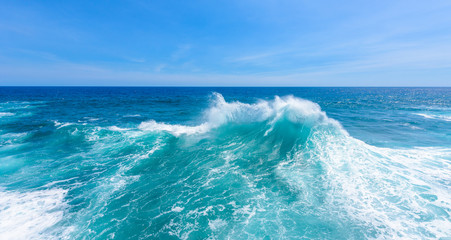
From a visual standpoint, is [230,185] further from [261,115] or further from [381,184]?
[261,115]

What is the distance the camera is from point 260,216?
663cm

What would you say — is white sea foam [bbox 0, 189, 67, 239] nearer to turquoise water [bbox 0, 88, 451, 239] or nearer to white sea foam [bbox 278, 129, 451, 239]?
turquoise water [bbox 0, 88, 451, 239]

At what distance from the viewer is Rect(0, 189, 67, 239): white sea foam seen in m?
5.88

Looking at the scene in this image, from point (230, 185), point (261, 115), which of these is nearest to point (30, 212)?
point (230, 185)

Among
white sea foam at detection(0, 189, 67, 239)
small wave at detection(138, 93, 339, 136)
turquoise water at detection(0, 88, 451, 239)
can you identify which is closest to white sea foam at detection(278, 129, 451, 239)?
turquoise water at detection(0, 88, 451, 239)

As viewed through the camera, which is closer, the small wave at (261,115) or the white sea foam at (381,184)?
the white sea foam at (381,184)

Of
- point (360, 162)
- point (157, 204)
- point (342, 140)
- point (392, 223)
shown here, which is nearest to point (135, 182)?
point (157, 204)

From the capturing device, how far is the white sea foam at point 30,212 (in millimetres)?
5879

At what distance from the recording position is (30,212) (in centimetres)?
675

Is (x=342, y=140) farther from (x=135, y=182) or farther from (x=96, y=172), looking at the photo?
(x=96, y=172)

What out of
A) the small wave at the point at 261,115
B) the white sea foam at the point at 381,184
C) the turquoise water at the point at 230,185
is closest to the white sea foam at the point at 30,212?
the turquoise water at the point at 230,185

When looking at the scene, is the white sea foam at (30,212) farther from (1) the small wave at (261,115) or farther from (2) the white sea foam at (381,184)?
(2) the white sea foam at (381,184)

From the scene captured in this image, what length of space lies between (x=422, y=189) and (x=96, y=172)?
1615cm

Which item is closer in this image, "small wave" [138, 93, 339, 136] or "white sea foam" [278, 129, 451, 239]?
"white sea foam" [278, 129, 451, 239]
